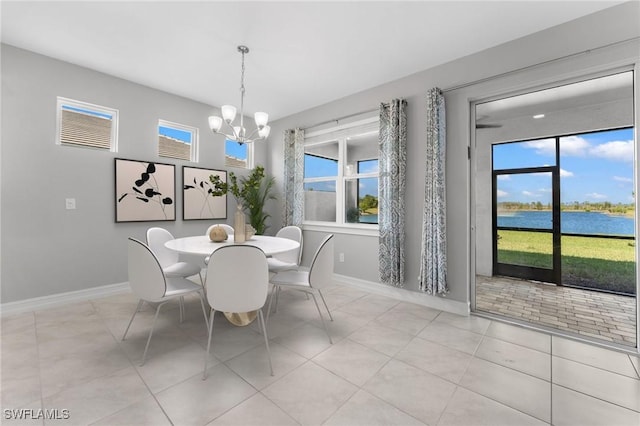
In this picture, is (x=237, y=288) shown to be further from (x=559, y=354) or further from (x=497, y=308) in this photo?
(x=497, y=308)

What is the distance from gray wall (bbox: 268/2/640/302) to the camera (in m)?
2.14

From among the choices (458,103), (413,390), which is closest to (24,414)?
(413,390)

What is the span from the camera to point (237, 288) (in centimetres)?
171

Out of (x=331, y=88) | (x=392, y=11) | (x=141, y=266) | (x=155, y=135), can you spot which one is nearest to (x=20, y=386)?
(x=141, y=266)

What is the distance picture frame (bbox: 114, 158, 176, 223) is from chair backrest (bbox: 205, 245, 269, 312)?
97.9 inches

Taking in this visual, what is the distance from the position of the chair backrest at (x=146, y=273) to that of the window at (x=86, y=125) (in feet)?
7.01

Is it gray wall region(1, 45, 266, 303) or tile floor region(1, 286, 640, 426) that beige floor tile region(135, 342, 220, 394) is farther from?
gray wall region(1, 45, 266, 303)

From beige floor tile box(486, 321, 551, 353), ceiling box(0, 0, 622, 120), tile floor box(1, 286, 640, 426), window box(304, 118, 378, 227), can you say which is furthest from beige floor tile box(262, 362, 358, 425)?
ceiling box(0, 0, 622, 120)

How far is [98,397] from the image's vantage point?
151 centimetres

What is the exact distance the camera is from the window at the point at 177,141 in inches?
148

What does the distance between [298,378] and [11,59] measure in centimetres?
418

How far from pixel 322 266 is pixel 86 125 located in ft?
11.1

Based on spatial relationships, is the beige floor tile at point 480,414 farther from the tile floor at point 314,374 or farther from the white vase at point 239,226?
the white vase at point 239,226

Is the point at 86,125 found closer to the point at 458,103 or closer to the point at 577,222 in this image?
the point at 458,103
